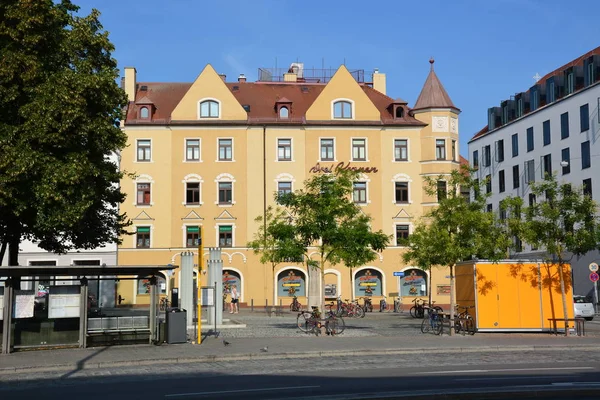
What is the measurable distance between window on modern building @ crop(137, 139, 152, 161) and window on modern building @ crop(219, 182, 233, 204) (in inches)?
228

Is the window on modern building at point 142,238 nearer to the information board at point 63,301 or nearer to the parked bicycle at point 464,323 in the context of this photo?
the parked bicycle at point 464,323

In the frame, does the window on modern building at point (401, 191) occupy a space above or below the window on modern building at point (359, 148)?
below

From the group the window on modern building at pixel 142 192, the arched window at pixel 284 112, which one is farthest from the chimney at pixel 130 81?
the arched window at pixel 284 112

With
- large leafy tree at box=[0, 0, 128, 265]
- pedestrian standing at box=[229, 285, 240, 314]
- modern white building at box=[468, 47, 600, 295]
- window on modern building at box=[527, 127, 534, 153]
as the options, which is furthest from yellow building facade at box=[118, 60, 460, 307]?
large leafy tree at box=[0, 0, 128, 265]

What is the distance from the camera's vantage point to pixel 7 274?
2253 cm

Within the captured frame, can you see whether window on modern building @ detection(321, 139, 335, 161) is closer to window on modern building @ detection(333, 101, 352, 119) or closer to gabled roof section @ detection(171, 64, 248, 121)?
window on modern building @ detection(333, 101, 352, 119)

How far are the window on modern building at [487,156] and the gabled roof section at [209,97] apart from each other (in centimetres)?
2971

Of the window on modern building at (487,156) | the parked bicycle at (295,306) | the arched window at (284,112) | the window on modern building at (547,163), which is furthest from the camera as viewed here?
the window on modern building at (487,156)

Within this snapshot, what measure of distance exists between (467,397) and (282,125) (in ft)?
156

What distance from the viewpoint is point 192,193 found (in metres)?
58.3

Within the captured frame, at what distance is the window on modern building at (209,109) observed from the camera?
5856 centimetres

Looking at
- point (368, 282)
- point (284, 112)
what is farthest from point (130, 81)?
point (368, 282)

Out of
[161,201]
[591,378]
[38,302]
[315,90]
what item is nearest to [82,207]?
[38,302]

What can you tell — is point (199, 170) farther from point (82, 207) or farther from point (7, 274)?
point (7, 274)
